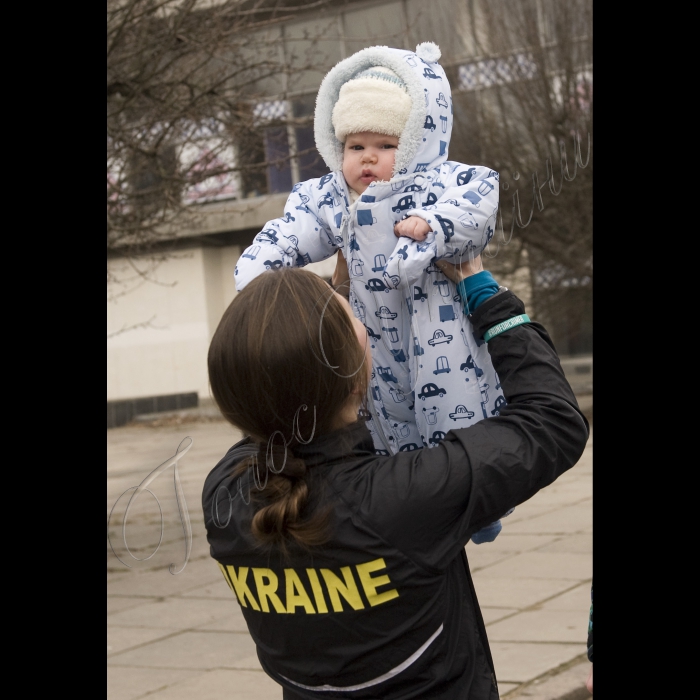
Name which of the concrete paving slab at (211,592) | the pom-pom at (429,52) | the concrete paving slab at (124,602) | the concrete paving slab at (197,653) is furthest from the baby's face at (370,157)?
the concrete paving slab at (124,602)

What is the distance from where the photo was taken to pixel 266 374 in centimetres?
172

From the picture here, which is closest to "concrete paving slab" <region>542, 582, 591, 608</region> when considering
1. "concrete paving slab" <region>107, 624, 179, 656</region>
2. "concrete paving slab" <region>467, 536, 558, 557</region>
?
"concrete paving slab" <region>467, 536, 558, 557</region>

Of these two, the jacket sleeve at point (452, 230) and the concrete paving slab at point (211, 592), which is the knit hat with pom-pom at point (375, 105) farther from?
the concrete paving slab at point (211, 592)

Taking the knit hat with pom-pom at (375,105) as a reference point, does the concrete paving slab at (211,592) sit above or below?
below

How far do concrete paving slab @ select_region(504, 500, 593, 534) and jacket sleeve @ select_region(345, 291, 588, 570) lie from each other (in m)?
6.48

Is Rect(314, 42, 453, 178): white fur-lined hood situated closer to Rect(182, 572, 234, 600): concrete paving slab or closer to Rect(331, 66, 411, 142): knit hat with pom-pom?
Rect(331, 66, 411, 142): knit hat with pom-pom

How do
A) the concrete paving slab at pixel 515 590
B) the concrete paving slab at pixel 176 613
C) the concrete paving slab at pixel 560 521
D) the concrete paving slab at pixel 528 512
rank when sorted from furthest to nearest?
1. the concrete paving slab at pixel 528 512
2. the concrete paving slab at pixel 560 521
3. the concrete paving slab at pixel 176 613
4. the concrete paving slab at pixel 515 590

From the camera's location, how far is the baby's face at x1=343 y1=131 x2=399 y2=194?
221 cm

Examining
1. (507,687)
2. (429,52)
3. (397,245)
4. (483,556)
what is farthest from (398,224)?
(483,556)

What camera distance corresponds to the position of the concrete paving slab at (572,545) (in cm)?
723

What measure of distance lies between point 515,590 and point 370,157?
4590mm

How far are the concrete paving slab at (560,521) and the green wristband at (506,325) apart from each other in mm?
6445

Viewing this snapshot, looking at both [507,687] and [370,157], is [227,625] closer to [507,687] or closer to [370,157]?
[507,687]
